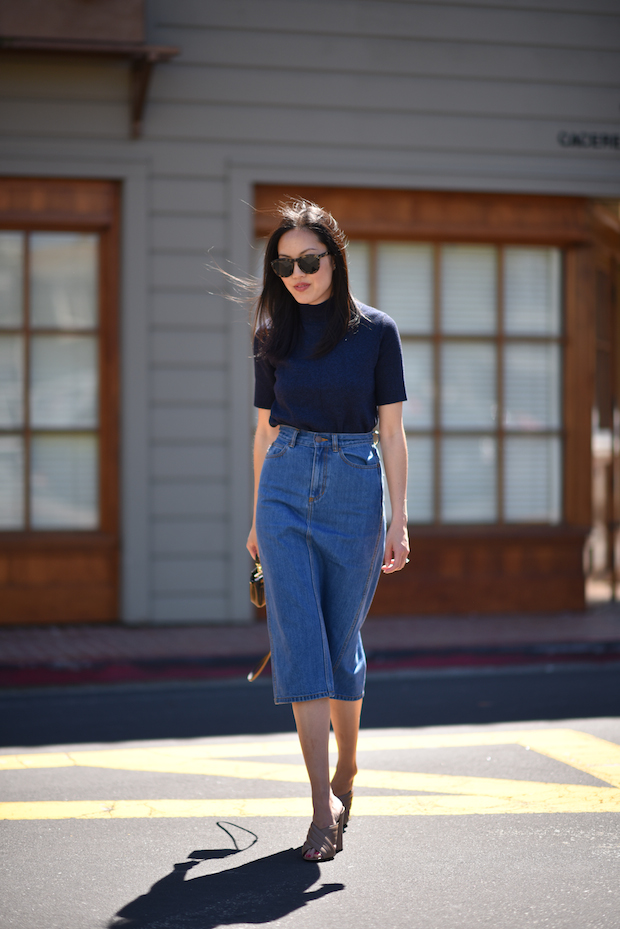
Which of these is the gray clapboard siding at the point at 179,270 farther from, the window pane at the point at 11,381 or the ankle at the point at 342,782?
the ankle at the point at 342,782

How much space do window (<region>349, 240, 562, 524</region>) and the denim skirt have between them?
5.03m

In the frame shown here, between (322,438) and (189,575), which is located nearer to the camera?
(322,438)

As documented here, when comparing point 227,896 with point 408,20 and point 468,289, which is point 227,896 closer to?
point 468,289

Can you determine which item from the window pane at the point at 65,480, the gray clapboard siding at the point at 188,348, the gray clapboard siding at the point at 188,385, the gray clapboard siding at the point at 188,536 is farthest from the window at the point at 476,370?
the window pane at the point at 65,480

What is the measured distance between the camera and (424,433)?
869 cm

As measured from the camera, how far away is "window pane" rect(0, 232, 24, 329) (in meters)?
8.08

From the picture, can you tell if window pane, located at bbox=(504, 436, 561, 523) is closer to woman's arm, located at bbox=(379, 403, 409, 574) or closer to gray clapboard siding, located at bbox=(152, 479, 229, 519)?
gray clapboard siding, located at bbox=(152, 479, 229, 519)

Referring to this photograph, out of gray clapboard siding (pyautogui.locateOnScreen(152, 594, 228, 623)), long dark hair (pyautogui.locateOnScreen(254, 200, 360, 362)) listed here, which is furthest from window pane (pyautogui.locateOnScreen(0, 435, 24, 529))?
long dark hair (pyautogui.locateOnScreen(254, 200, 360, 362))

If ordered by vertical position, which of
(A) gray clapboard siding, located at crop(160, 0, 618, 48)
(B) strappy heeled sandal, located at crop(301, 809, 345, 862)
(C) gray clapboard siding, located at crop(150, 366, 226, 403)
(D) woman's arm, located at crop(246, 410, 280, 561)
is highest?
(A) gray clapboard siding, located at crop(160, 0, 618, 48)

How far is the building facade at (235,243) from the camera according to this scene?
797cm

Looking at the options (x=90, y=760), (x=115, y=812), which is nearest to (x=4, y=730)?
(x=90, y=760)

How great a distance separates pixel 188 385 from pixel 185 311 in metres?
0.51

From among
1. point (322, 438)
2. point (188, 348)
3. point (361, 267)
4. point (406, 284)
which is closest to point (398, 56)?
point (361, 267)

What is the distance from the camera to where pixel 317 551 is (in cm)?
360
